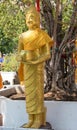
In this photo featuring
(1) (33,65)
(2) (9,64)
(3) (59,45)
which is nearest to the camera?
(1) (33,65)

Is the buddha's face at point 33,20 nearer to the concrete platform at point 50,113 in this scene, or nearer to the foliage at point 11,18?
the concrete platform at point 50,113

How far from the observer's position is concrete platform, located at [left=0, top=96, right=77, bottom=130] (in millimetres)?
4801

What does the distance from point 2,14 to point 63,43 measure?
1.87m

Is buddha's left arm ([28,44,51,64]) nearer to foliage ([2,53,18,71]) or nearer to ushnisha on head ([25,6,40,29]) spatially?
ushnisha on head ([25,6,40,29])

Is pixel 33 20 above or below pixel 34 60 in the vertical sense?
above

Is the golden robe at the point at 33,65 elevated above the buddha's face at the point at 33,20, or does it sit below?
below

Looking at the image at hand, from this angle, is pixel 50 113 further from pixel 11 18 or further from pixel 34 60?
pixel 11 18

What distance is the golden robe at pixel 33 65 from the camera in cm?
437

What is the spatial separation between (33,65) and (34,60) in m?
0.09

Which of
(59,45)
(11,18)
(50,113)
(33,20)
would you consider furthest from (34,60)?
(11,18)

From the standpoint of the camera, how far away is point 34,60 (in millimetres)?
4359

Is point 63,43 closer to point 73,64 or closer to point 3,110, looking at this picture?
point 73,64

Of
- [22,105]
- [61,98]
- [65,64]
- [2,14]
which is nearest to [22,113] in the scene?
[22,105]

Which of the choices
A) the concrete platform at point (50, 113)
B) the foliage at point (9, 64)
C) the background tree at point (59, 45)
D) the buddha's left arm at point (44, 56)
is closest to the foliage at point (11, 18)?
the background tree at point (59, 45)
